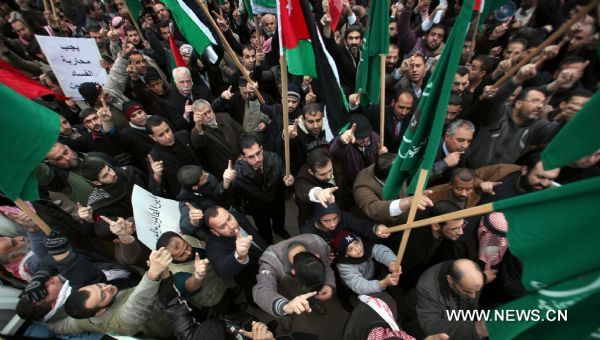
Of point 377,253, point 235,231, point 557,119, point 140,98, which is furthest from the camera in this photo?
point 140,98

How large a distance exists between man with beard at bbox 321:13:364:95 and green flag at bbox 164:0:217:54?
63.3 inches

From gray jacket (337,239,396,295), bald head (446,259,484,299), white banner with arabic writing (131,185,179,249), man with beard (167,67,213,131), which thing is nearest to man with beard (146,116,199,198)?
white banner with arabic writing (131,185,179,249)

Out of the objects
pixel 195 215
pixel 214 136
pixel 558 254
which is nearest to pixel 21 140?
pixel 195 215

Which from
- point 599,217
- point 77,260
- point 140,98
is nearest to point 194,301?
point 77,260

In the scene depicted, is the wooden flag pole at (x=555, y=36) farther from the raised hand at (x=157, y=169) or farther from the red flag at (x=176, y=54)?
the red flag at (x=176, y=54)

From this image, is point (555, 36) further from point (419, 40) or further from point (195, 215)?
point (195, 215)

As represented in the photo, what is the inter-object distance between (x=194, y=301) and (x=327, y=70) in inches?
102

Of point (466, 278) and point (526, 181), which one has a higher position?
point (526, 181)

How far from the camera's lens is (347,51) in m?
4.84

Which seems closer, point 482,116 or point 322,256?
point 322,256

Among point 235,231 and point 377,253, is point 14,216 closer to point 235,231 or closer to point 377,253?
point 235,231

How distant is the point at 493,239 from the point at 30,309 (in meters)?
3.60

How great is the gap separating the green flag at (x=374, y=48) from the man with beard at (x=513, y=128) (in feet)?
4.56

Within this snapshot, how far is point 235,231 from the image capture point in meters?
2.80
